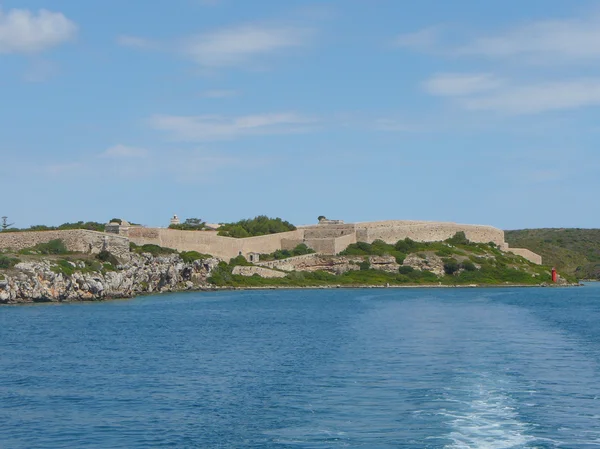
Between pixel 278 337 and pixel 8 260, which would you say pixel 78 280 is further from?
pixel 278 337

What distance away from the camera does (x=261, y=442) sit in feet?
54.5

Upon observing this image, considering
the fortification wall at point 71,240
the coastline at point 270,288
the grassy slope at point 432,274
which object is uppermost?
the fortification wall at point 71,240

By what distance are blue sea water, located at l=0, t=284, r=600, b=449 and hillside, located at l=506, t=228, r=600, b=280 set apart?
7539cm

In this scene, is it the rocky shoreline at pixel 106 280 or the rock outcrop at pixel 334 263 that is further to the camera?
the rock outcrop at pixel 334 263

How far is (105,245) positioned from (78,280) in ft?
31.3

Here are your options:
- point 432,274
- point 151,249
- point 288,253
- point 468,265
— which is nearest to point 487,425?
point 151,249

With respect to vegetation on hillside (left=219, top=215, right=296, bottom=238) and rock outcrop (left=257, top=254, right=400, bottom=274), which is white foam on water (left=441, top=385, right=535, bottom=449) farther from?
vegetation on hillside (left=219, top=215, right=296, bottom=238)

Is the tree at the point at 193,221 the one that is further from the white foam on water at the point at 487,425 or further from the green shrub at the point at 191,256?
the white foam on water at the point at 487,425

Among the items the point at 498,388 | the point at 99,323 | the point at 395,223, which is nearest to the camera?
the point at 498,388

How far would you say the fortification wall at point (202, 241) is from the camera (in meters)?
A: 71.5

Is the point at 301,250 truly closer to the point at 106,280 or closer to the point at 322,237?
the point at 322,237

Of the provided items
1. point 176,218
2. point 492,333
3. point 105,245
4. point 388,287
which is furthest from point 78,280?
point 176,218

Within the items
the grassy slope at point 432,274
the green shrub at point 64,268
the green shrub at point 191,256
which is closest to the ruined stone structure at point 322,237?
the green shrub at point 191,256

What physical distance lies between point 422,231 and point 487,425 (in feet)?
255
